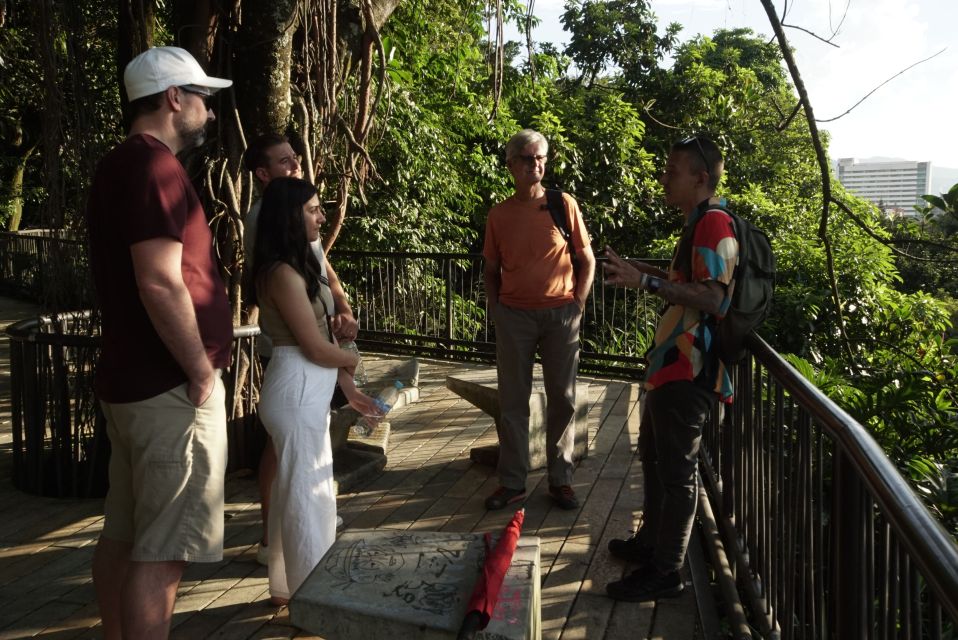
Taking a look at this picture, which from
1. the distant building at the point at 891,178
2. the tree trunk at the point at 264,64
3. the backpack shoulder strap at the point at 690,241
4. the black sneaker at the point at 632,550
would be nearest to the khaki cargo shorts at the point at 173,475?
the backpack shoulder strap at the point at 690,241

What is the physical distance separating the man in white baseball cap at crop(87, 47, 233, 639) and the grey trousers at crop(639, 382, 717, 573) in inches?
64.6

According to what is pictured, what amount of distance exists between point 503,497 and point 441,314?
257 inches

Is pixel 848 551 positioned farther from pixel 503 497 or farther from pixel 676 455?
pixel 503 497

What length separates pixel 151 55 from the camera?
252 centimetres

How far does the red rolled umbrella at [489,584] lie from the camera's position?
2162 mm

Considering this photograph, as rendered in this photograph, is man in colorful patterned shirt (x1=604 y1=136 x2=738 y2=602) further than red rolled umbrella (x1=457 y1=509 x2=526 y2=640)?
Yes

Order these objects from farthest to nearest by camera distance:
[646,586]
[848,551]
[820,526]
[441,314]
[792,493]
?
1. [441,314]
2. [646,586]
3. [792,493]
4. [820,526]
5. [848,551]

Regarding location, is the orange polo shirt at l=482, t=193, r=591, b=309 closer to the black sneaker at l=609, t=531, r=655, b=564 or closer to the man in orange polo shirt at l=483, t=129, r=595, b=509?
the man in orange polo shirt at l=483, t=129, r=595, b=509

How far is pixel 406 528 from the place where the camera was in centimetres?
433

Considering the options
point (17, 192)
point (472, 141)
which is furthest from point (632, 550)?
point (17, 192)

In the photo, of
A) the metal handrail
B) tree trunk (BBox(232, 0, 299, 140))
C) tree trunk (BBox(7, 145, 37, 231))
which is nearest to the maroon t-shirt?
the metal handrail

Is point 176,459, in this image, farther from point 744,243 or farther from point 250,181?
point 250,181

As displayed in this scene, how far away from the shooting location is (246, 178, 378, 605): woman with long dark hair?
3018 millimetres

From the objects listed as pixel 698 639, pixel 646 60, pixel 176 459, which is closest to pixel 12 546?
pixel 176 459
